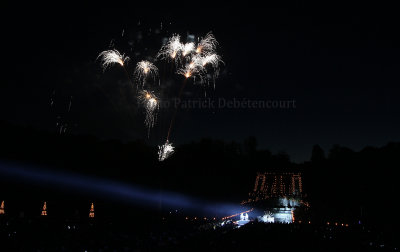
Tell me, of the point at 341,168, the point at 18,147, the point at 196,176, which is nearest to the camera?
the point at 18,147

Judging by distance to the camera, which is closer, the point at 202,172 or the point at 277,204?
the point at 277,204

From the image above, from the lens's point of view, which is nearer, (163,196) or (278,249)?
(278,249)

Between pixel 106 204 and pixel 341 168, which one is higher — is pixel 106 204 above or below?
below

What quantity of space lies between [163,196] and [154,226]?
14437 millimetres

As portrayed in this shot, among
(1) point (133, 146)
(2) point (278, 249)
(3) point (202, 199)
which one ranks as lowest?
(2) point (278, 249)

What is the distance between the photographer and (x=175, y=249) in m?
8.78

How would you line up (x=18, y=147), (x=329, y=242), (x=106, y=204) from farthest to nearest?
(x=18, y=147) < (x=106, y=204) < (x=329, y=242)

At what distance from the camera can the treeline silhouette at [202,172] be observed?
22516 millimetres

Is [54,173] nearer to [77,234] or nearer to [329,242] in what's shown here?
[77,234]

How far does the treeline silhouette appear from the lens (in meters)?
22.5

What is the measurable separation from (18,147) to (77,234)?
Answer: 50.0ft

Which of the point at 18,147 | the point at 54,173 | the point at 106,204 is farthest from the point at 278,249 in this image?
the point at 18,147

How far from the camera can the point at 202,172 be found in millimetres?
39188

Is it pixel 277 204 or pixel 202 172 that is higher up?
pixel 202 172
